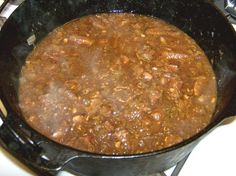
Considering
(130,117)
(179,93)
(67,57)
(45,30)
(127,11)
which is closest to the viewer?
(130,117)

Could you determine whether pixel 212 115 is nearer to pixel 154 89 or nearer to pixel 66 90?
pixel 154 89

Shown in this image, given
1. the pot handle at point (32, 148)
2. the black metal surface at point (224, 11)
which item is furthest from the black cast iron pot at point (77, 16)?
the black metal surface at point (224, 11)

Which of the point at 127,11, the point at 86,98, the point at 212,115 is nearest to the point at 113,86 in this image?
the point at 86,98

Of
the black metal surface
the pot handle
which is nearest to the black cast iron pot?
the pot handle

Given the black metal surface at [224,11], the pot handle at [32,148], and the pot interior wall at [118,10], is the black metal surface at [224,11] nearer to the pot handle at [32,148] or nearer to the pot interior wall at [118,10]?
the pot interior wall at [118,10]

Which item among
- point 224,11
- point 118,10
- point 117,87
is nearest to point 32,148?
point 117,87

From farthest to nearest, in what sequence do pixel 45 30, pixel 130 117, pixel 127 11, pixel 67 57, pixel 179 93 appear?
pixel 127 11 < pixel 45 30 < pixel 67 57 < pixel 179 93 < pixel 130 117

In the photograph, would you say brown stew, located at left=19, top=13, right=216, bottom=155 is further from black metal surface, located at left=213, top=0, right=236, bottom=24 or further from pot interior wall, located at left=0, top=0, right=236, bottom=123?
black metal surface, located at left=213, top=0, right=236, bottom=24
